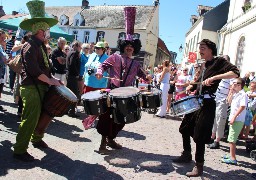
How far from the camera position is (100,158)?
186 inches

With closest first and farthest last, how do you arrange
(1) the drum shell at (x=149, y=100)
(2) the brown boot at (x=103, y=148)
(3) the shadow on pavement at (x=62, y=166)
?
(3) the shadow on pavement at (x=62, y=166) < (1) the drum shell at (x=149, y=100) < (2) the brown boot at (x=103, y=148)

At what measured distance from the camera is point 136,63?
5195 millimetres

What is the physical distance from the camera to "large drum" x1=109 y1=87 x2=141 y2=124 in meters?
4.27

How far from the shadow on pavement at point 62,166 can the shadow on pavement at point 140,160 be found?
1.30 ft

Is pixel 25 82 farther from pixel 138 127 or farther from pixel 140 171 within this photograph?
pixel 138 127

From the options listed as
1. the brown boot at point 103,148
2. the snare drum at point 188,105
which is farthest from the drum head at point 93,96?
the snare drum at point 188,105

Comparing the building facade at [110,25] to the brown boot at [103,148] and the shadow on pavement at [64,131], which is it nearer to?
the shadow on pavement at [64,131]

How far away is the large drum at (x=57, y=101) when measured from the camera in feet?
13.9

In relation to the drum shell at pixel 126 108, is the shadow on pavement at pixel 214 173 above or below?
below

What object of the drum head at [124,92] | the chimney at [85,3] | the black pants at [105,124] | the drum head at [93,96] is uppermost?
the chimney at [85,3]

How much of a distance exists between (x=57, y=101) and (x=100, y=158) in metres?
1.13

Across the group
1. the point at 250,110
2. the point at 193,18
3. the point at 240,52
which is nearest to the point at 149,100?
the point at 250,110

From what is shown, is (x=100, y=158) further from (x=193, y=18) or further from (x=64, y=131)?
(x=193, y=18)

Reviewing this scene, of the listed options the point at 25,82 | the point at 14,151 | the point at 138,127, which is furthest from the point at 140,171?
the point at 138,127
